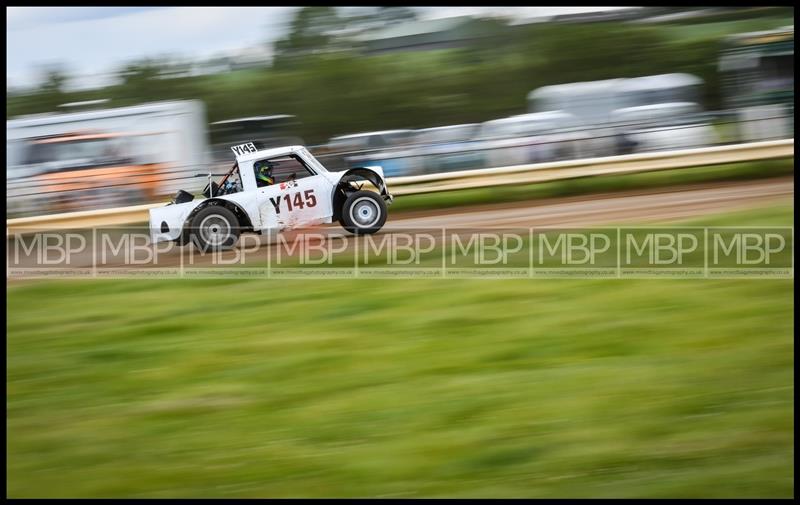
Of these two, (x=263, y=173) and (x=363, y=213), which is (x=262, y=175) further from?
(x=363, y=213)

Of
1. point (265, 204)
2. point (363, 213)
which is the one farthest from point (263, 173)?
point (363, 213)

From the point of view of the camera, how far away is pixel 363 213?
891cm

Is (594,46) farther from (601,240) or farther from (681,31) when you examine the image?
(601,240)

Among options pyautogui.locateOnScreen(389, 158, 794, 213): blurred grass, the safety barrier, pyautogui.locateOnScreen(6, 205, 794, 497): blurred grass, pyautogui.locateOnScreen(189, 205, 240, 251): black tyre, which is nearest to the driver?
pyautogui.locateOnScreen(189, 205, 240, 251): black tyre

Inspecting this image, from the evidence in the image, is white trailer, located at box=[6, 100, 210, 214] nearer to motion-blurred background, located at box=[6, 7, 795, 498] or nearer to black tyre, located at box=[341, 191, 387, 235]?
motion-blurred background, located at box=[6, 7, 795, 498]

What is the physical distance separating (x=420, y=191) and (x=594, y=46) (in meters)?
4.57

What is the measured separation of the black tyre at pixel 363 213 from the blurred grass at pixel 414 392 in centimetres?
147

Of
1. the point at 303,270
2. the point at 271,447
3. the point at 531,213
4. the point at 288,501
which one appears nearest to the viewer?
the point at 288,501

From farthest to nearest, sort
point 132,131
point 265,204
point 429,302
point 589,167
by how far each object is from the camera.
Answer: point 132,131 < point 589,167 < point 265,204 < point 429,302

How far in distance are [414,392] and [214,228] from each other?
169 inches

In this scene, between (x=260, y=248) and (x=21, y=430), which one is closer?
(x=21, y=430)

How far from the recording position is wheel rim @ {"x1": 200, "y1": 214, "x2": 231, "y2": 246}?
8.75 meters

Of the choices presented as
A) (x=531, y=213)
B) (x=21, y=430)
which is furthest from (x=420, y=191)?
(x=21, y=430)

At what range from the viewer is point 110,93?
12477 mm
